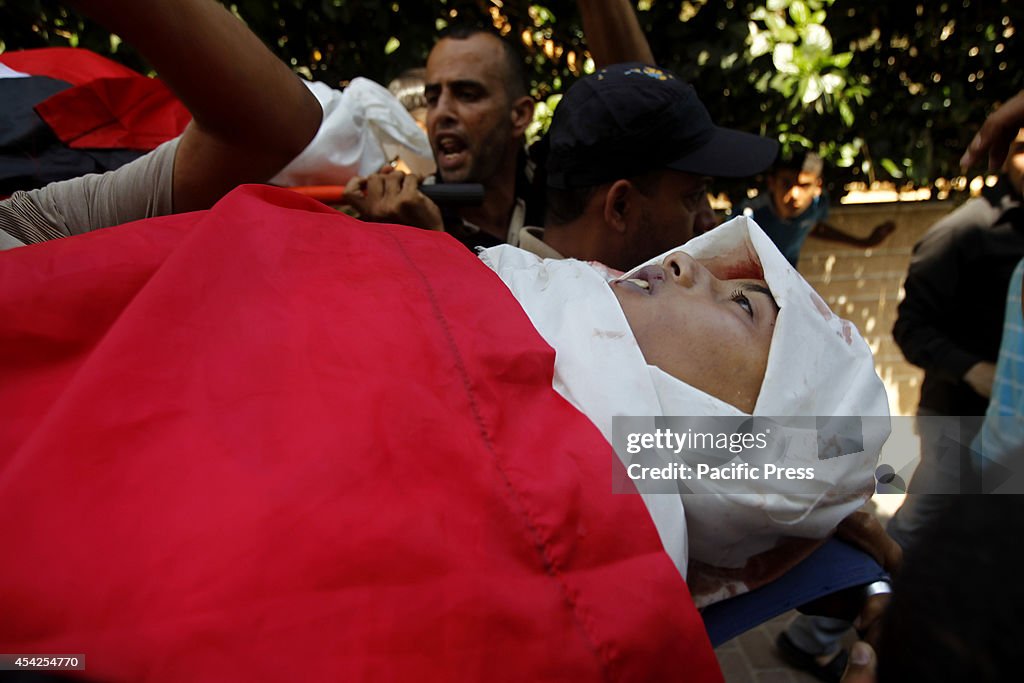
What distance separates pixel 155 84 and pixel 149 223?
1.44m

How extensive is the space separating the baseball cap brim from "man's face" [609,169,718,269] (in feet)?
0.15

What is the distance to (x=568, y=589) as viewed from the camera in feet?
3.04

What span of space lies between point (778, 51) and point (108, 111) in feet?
10.7

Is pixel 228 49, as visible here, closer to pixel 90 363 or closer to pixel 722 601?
pixel 90 363

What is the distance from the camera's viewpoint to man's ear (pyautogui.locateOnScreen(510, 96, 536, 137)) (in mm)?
3105

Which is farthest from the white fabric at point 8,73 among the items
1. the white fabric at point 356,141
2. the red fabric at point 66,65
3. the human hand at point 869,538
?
the human hand at point 869,538

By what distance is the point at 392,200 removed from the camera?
77.0 inches

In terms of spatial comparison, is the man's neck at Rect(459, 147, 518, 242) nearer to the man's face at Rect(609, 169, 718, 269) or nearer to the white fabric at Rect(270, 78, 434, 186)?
the white fabric at Rect(270, 78, 434, 186)

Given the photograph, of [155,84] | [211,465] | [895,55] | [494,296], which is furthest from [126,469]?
[895,55]

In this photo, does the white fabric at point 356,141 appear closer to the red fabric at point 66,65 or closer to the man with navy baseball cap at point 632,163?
the man with navy baseball cap at point 632,163

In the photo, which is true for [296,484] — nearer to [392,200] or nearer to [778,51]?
[392,200]

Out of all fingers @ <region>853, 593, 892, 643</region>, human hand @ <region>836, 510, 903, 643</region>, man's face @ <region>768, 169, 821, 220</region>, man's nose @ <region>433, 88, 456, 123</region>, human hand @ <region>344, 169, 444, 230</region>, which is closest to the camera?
fingers @ <region>853, 593, 892, 643</region>

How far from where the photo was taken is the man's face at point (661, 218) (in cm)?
235
